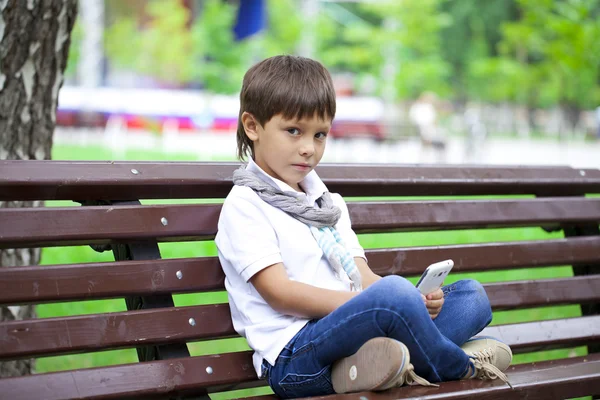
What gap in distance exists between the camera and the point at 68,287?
2428 millimetres

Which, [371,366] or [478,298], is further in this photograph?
[478,298]

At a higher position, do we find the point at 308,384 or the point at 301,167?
the point at 301,167

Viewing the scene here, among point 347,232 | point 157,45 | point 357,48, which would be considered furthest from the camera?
point 157,45

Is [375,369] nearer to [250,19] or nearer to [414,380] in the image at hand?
[414,380]

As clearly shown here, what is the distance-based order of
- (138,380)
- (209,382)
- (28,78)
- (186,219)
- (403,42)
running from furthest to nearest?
(403,42), (28,78), (186,219), (209,382), (138,380)

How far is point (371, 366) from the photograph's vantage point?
229cm

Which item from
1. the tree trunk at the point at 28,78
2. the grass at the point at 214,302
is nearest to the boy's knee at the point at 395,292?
the tree trunk at the point at 28,78

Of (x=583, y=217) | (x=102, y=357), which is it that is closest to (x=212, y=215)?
(x=583, y=217)

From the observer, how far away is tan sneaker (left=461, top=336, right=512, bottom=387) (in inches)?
98.7

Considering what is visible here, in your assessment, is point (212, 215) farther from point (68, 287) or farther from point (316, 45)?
point (316, 45)

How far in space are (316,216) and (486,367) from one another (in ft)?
2.16

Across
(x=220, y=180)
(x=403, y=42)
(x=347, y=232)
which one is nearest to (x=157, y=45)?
(x=403, y=42)

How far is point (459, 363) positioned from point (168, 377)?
83 cm

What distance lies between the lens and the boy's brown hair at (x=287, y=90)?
254 cm
